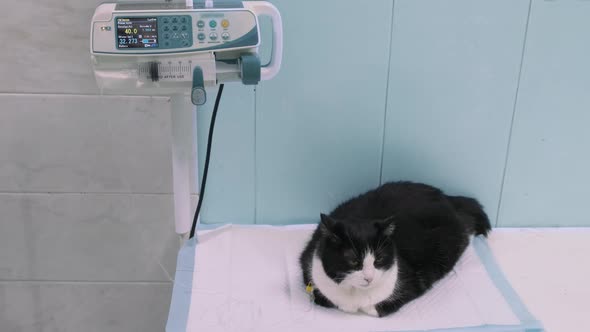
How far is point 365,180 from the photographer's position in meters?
1.56

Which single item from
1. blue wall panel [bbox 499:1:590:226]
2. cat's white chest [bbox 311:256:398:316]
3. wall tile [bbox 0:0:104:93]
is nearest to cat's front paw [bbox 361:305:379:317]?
cat's white chest [bbox 311:256:398:316]

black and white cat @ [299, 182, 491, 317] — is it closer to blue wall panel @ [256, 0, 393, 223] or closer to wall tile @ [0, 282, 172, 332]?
blue wall panel @ [256, 0, 393, 223]

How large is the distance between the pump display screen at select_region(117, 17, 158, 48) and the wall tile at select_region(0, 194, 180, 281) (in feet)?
1.92

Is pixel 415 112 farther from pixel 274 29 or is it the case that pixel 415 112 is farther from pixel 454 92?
pixel 274 29

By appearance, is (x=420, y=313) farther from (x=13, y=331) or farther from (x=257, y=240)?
(x=13, y=331)

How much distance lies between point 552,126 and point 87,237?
4.24 feet

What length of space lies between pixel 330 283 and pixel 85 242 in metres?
0.74

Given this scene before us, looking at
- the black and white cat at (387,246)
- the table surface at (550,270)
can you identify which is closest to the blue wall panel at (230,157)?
the black and white cat at (387,246)

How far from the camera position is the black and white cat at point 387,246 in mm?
1199

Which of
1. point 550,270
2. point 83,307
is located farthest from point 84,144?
point 550,270

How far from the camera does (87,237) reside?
5.14 feet

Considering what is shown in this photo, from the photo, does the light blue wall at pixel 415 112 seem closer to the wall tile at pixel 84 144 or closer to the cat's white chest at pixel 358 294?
the wall tile at pixel 84 144

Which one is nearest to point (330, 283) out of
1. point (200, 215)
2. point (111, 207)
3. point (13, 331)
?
point (200, 215)

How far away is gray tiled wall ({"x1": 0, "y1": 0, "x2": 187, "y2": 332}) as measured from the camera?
1.38 metres
